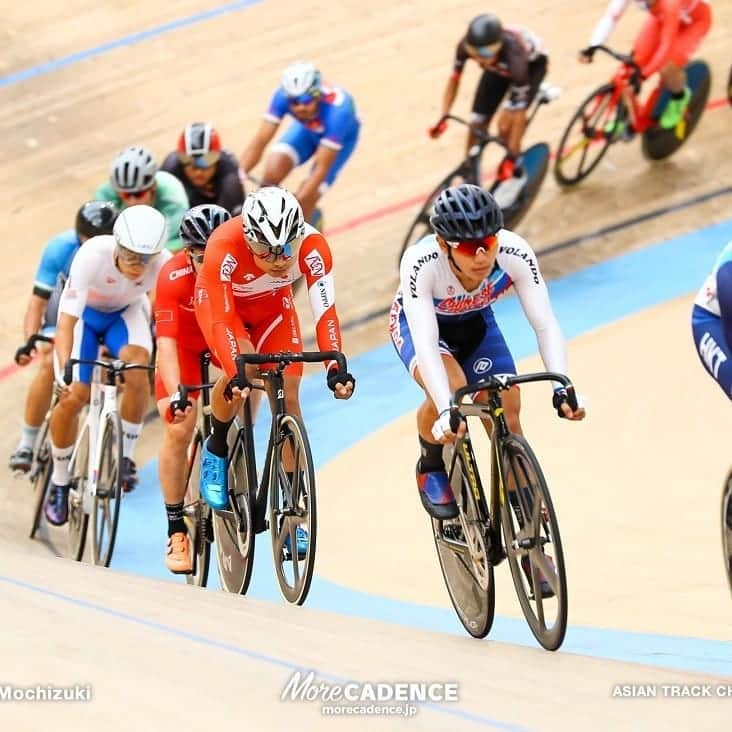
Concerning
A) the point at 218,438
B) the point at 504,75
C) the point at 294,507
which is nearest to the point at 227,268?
the point at 218,438

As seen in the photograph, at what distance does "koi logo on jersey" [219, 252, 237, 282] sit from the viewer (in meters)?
4.45

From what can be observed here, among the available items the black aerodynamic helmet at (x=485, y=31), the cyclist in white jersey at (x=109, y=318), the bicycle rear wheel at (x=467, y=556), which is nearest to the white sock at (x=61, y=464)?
the cyclist in white jersey at (x=109, y=318)

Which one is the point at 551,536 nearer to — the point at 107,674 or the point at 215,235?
the point at 107,674

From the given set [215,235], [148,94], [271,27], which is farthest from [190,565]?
[271,27]

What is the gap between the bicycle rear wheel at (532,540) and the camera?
367cm

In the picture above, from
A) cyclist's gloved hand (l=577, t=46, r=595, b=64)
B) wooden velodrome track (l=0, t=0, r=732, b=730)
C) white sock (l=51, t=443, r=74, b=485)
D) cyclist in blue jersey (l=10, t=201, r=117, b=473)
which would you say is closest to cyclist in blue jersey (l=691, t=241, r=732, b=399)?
wooden velodrome track (l=0, t=0, r=732, b=730)

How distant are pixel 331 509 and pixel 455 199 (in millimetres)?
2526

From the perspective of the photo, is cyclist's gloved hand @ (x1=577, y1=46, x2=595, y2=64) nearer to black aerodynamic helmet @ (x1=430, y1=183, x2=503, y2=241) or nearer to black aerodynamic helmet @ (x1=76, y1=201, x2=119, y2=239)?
black aerodynamic helmet @ (x1=76, y1=201, x2=119, y2=239)

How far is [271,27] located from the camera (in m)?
10.5

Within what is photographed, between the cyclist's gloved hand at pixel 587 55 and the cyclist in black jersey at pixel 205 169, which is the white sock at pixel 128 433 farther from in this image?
the cyclist's gloved hand at pixel 587 55

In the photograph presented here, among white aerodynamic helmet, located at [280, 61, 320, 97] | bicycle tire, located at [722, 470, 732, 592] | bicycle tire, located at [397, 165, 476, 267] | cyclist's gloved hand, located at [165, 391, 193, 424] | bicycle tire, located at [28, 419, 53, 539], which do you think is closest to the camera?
bicycle tire, located at [722, 470, 732, 592]

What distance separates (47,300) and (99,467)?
97 cm

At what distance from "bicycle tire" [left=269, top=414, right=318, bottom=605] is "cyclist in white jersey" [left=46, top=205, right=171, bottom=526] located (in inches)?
40.1

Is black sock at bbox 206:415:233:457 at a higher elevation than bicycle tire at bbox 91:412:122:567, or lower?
higher
